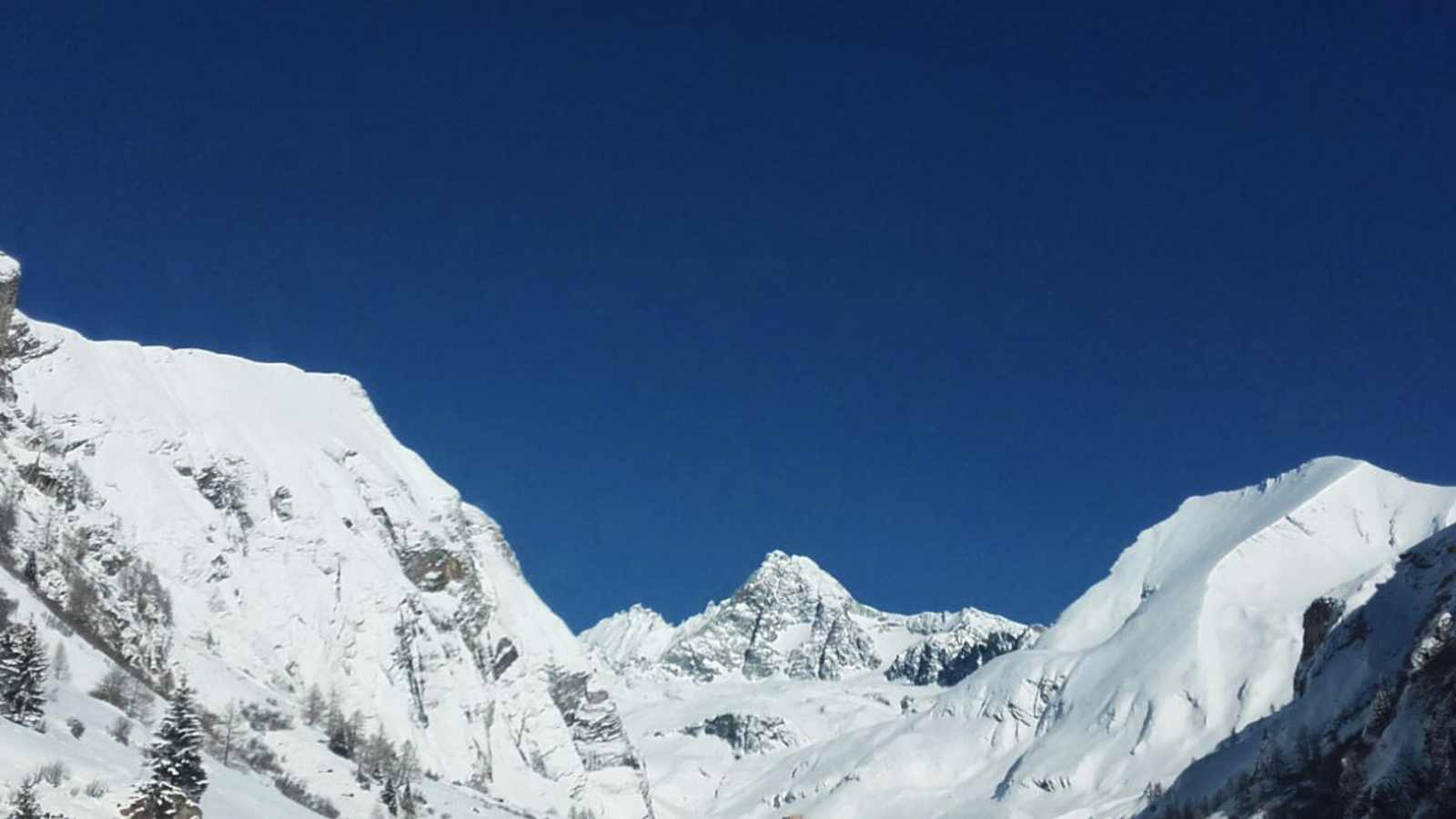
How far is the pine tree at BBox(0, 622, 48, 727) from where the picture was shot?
5325 centimetres

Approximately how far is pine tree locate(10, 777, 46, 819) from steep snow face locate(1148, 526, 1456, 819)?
36.6 meters

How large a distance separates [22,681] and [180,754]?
529 inches

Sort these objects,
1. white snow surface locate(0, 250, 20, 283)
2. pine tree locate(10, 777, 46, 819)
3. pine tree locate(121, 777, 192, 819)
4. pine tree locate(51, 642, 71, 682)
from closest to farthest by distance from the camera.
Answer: pine tree locate(10, 777, 46, 819) → pine tree locate(121, 777, 192, 819) → pine tree locate(51, 642, 71, 682) → white snow surface locate(0, 250, 20, 283)

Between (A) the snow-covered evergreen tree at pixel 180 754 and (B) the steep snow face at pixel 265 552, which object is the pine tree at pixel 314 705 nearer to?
(B) the steep snow face at pixel 265 552

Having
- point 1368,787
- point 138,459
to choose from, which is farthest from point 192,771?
point 138,459

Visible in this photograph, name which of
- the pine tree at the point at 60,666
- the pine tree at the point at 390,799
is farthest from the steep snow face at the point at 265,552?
the pine tree at the point at 390,799

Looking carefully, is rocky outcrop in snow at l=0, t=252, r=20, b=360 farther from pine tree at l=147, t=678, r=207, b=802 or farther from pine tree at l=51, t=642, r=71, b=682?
pine tree at l=147, t=678, r=207, b=802

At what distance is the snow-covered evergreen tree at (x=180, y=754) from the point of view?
45.5 m

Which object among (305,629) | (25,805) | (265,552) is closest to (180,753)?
(25,805)

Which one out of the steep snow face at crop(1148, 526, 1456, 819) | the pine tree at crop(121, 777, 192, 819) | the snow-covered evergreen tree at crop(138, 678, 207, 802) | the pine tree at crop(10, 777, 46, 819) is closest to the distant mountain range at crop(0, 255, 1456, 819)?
the steep snow face at crop(1148, 526, 1456, 819)

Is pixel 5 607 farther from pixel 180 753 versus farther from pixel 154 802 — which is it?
pixel 154 802

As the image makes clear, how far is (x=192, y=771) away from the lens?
46688mm

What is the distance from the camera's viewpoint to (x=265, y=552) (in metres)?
151

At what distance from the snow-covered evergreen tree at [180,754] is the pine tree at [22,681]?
323 inches
